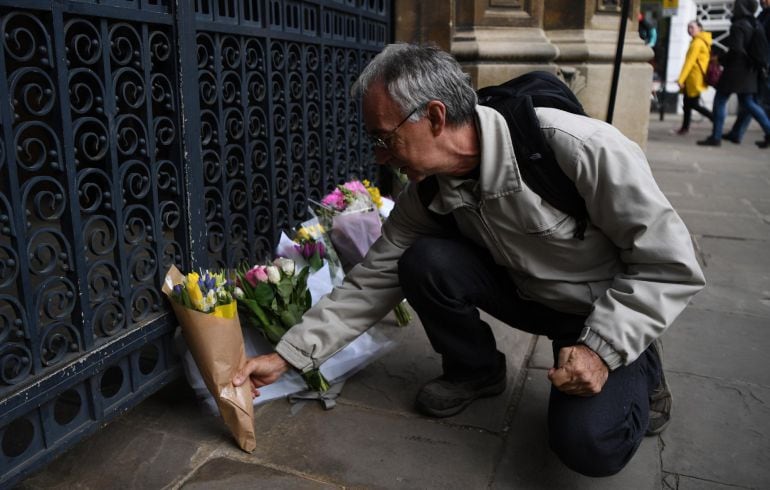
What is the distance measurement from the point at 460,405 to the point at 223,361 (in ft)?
2.86

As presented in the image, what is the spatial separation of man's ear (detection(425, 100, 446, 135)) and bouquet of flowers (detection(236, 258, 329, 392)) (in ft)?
2.86

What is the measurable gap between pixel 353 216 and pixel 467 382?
105 cm

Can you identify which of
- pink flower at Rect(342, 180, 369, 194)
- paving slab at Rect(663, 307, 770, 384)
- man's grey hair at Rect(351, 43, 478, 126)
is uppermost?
man's grey hair at Rect(351, 43, 478, 126)

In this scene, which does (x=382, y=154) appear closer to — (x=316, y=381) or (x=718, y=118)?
(x=316, y=381)

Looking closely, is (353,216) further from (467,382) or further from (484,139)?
(484,139)

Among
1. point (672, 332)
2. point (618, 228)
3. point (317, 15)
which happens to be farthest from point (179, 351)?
point (672, 332)

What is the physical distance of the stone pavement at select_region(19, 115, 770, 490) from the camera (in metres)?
2.12

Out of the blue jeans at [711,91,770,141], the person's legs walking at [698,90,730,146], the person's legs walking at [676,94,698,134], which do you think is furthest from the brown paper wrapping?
the person's legs walking at [676,94,698,134]

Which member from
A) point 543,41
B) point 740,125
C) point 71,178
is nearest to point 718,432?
point 71,178

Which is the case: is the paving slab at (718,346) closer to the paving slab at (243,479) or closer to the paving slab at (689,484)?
the paving slab at (689,484)

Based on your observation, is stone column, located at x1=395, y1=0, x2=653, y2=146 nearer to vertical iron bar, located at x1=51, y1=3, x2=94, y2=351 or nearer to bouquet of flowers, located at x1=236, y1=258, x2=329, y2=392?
bouquet of flowers, located at x1=236, y1=258, x2=329, y2=392

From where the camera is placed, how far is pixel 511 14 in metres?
4.94

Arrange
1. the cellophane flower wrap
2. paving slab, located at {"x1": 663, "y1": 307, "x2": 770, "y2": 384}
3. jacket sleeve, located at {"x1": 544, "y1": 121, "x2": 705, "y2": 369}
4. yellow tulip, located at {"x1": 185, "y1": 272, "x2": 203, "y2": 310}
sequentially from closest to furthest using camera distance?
jacket sleeve, located at {"x1": 544, "y1": 121, "x2": 705, "y2": 369} → yellow tulip, located at {"x1": 185, "y1": 272, "x2": 203, "y2": 310} → paving slab, located at {"x1": 663, "y1": 307, "x2": 770, "y2": 384} → the cellophane flower wrap

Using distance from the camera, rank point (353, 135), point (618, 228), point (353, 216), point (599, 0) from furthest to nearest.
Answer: point (599, 0) < point (353, 135) < point (353, 216) < point (618, 228)
